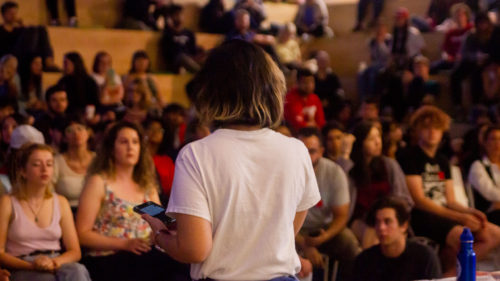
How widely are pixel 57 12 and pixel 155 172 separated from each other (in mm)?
5243

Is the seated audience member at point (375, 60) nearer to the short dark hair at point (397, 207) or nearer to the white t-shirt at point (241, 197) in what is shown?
the short dark hair at point (397, 207)

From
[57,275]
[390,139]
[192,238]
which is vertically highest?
[192,238]

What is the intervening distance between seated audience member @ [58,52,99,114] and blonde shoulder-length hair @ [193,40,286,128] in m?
5.58

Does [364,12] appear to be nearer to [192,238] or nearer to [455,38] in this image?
[455,38]

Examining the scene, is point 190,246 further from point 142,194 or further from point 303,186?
point 142,194

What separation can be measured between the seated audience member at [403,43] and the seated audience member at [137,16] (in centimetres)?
303

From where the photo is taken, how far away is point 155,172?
484cm

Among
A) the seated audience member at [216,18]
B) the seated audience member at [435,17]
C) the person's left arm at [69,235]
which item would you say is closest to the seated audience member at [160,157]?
the person's left arm at [69,235]

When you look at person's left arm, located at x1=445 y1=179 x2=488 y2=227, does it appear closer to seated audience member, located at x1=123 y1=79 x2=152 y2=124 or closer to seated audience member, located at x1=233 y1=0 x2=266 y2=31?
seated audience member, located at x1=123 y1=79 x2=152 y2=124

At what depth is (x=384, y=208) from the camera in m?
4.23

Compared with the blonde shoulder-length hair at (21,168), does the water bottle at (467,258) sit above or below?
above

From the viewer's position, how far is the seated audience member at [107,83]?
305 inches

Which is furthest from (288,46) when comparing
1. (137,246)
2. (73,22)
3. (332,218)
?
(137,246)

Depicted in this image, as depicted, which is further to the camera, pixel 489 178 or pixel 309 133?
pixel 489 178
